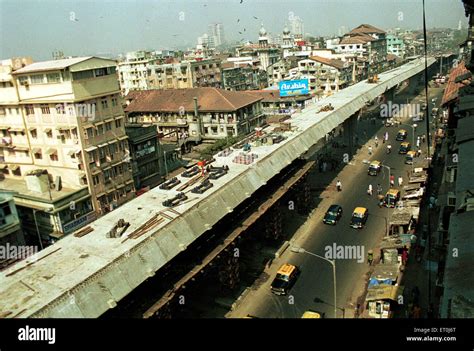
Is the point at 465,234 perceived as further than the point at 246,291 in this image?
No

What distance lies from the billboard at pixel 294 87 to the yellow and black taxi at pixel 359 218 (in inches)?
1960

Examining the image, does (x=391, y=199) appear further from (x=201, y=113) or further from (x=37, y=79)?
(x=201, y=113)

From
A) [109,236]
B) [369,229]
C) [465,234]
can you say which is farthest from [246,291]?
[465,234]

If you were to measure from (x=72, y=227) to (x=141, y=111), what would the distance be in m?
40.3

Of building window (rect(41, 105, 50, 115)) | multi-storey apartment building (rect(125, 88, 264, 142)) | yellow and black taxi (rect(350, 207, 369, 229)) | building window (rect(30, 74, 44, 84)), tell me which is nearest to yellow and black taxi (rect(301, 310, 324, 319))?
yellow and black taxi (rect(350, 207, 369, 229))

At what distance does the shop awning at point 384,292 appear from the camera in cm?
2512

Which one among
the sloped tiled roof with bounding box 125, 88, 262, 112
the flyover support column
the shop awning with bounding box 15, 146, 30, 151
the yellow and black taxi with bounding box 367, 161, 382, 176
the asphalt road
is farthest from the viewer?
the sloped tiled roof with bounding box 125, 88, 262, 112

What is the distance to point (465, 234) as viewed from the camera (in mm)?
15547

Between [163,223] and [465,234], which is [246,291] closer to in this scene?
[163,223]

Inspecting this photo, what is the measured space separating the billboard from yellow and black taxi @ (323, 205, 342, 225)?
4863 cm

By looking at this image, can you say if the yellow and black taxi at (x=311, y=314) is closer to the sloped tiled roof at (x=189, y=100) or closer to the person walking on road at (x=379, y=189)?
the person walking on road at (x=379, y=189)

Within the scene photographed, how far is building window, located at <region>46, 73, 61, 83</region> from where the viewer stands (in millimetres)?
36438

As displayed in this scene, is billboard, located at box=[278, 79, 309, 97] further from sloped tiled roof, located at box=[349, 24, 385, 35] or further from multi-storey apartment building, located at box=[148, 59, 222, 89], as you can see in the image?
sloped tiled roof, located at box=[349, 24, 385, 35]

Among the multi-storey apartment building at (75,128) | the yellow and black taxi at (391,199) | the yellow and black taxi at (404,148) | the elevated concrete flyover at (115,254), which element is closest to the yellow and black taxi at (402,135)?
the yellow and black taxi at (404,148)
